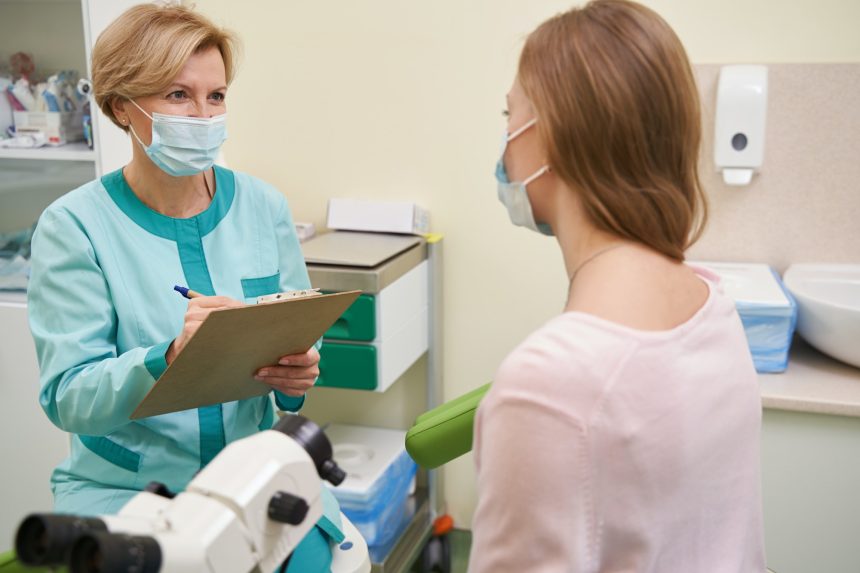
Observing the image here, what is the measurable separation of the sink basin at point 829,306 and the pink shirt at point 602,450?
3.57 ft

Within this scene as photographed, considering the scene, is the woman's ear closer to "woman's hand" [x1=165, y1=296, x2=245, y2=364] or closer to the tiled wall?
"woman's hand" [x1=165, y1=296, x2=245, y2=364]

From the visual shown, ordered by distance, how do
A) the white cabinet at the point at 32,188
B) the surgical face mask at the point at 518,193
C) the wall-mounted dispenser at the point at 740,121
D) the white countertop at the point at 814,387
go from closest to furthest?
the surgical face mask at the point at 518,193 < the white countertop at the point at 814,387 < the wall-mounted dispenser at the point at 740,121 < the white cabinet at the point at 32,188

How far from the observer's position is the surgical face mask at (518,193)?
1028 millimetres

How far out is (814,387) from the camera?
6.14ft

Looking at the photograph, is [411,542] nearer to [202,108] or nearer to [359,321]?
[359,321]

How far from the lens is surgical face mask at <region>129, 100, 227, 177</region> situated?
1.46m

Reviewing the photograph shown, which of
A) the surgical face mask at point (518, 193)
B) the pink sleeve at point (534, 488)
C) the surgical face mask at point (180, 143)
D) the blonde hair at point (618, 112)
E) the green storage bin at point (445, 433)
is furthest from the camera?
the surgical face mask at point (180, 143)

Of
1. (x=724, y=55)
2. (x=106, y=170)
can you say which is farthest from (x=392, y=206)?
(x=724, y=55)

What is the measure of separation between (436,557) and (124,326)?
128cm

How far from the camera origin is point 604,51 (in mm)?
927

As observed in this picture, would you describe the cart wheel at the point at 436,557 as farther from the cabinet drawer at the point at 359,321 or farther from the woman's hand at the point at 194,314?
the woman's hand at the point at 194,314

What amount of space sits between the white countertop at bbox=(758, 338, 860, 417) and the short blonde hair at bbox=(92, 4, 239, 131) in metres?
1.37

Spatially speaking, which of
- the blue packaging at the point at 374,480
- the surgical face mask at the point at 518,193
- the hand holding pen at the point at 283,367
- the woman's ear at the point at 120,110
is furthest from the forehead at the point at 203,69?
the blue packaging at the point at 374,480

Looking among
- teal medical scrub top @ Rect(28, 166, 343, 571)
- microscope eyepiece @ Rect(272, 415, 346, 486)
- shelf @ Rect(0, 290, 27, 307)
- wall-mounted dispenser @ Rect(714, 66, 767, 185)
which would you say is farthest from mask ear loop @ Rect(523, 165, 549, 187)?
shelf @ Rect(0, 290, 27, 307)
